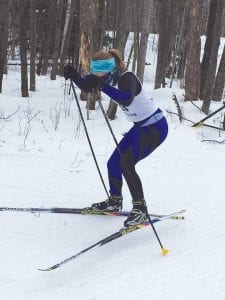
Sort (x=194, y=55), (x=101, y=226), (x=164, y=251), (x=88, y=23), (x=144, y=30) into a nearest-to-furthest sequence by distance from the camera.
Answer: (x=164, y=251), (x=101, y=226), (x=88, y=23), (x=144, y=30), (x=194, y=55)

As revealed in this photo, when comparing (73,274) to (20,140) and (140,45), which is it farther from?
(140,45)

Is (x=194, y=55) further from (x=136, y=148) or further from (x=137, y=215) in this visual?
(x=137, y=215)

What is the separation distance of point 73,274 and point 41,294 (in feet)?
1.50

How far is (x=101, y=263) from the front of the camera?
430 centimetres

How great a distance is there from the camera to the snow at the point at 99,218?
3.75 m

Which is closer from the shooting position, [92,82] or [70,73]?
[92,82]

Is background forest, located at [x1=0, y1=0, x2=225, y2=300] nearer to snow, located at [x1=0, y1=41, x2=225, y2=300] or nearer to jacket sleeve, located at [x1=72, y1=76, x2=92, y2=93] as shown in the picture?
snow, located at [x1=0, y1=41, x2=225, y2=300]

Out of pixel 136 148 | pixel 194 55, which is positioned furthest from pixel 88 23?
pixel 136 148

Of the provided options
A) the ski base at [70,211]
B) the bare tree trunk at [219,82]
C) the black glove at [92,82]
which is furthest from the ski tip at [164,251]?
the bare tree trunk at [219,82]

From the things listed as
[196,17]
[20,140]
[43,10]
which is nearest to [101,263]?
[20,140]

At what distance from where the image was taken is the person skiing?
4469 millimetres

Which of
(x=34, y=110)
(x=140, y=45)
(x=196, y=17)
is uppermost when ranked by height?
(x=196, y=17)

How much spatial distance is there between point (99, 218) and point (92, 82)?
71.2 inches

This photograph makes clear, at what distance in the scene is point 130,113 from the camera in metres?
4.77
